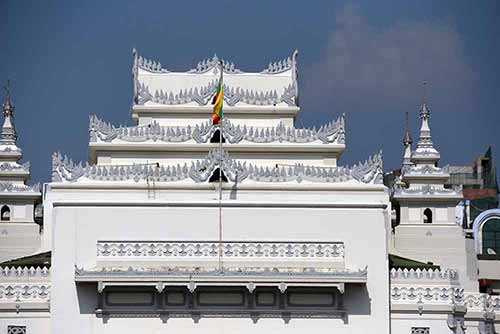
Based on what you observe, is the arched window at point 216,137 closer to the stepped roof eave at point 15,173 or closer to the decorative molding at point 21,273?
the decorative molding at point 21,273

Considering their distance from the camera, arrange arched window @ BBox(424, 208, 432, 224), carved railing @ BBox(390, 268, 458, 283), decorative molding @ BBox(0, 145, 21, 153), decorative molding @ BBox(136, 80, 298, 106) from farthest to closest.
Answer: decorative molding @ BBox(0, 145, 21, 153) < arched window @ BBox(424, 208, 432, 224) < decorative molding @ BBox(136, 80, 298, 106) < carved railing @ BBox(390, 268, 458, 283)

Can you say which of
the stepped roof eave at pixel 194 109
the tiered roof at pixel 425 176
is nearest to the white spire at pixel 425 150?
the tiered roof at pixel 425 176

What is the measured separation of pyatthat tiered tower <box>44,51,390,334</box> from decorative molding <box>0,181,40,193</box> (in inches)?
547

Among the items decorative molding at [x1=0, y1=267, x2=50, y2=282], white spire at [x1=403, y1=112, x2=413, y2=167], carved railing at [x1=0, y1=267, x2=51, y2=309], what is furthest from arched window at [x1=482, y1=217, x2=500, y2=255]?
carved railing at [x1=0, y1=267, x2=51, y2=309]

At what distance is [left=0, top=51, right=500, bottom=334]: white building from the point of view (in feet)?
148

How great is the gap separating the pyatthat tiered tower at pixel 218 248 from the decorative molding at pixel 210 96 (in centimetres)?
336

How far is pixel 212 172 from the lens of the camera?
4675cm

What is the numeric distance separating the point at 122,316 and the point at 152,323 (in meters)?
0.90

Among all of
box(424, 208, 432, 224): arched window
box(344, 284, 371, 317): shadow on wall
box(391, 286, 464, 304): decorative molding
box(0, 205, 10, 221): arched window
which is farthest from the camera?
box(0, 205, 10, 221): arched window

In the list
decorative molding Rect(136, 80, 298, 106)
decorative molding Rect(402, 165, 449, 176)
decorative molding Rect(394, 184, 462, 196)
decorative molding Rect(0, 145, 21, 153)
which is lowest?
decorative molding Rect(394, 184, 462, 196)

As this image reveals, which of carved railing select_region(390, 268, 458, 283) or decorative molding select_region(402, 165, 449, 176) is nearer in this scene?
carved railing select_region(390, 268, 458, 283)

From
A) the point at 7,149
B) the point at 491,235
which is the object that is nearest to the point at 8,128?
the point at 7,149

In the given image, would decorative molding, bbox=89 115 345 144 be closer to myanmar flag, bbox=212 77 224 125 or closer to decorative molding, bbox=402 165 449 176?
myanmar flag, bbox=212 77 224 125

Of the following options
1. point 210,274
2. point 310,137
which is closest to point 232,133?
point 310,137
